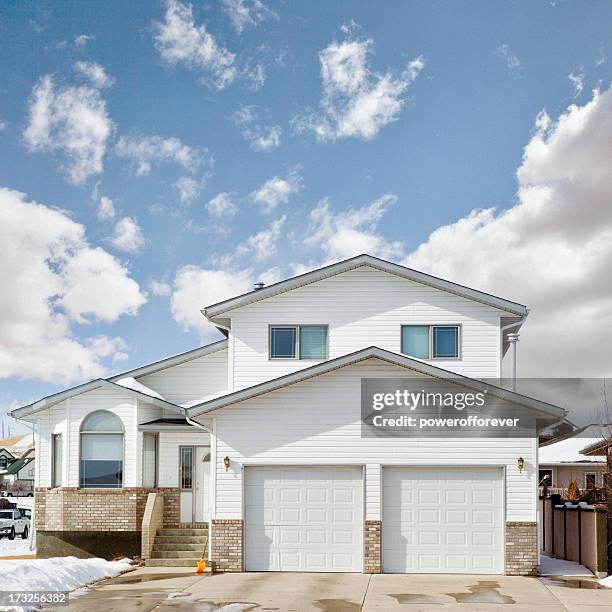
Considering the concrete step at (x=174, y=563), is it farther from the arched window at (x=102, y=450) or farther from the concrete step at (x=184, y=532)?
the arched window at (x=102, y=450)

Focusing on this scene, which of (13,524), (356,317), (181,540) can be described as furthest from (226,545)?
(13,524)

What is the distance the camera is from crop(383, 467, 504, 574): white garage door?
70.1ft

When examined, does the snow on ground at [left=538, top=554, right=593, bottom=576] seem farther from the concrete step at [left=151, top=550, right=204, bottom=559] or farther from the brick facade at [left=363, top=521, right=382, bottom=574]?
the concrete step at [left=151, top=550, right=204, bottom=559]

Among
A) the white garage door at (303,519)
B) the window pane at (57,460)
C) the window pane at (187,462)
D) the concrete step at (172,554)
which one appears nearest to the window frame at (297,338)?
the window pane at (187,462)

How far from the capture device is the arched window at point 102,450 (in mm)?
24844

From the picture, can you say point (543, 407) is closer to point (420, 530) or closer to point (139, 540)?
point (420, 530)

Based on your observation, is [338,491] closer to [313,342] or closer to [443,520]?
[443,520]

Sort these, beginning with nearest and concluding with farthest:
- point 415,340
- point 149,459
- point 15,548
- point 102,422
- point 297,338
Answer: point 102,422
point 149,459
point 415,340
point 297,338
point 15,548

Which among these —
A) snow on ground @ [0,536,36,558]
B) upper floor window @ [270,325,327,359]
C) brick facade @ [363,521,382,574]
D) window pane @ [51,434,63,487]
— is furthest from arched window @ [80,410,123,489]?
brick facade @ [363,521,382,574]

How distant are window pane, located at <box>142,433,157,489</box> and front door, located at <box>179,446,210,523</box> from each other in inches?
30.0

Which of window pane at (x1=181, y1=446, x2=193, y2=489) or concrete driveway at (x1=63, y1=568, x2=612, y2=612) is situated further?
window pane at (x1=181, y1=446, x2=193, y2=489)

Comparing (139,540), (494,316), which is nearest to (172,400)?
(139,540)

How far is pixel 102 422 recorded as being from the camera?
82.5ft

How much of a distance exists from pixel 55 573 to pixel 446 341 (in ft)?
39.9
